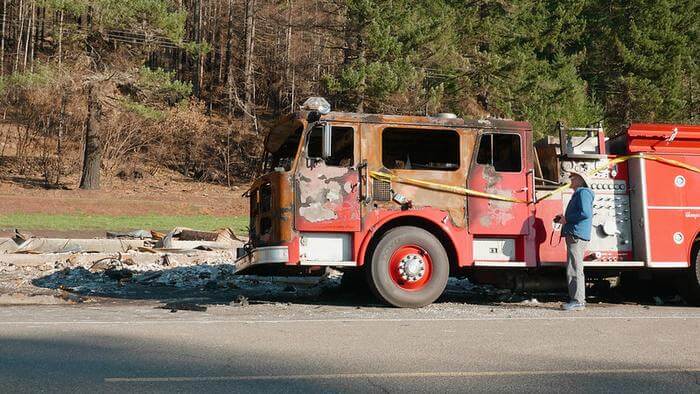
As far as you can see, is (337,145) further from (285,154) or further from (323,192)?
(285,154)

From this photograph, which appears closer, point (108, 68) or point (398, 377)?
point (398, 377)

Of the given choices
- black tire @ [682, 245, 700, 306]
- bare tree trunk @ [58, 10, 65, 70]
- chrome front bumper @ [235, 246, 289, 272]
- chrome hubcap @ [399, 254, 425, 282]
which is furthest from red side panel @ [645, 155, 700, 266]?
bare tree trunk @ [58, 10, 65, 70]

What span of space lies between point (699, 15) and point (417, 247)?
3634cm

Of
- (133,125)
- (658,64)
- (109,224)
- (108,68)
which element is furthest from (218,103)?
(658,64)

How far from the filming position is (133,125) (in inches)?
1455

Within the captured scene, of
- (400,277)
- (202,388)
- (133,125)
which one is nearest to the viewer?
(202,388)

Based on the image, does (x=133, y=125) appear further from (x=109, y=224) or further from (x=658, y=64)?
(x=658, y=64)

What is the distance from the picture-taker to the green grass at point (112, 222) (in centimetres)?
2258

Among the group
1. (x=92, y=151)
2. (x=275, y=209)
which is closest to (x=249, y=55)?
(x=92, y=151)

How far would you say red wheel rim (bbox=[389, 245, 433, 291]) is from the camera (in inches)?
368

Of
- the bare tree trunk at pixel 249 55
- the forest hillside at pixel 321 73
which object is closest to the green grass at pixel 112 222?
the forest hillside at pixel 321 73

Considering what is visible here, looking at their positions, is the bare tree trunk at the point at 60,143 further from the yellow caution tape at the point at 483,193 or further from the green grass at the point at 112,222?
the yellow caution tape at the point at 483,193

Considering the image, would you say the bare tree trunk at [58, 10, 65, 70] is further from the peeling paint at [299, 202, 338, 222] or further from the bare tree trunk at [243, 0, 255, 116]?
the peeling paint at [299, 202, 338, 222]

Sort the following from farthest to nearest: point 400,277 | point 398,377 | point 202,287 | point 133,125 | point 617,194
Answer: point 133,125 → point 202,287 → point 617,194 → point 400,277 → point 398,377
